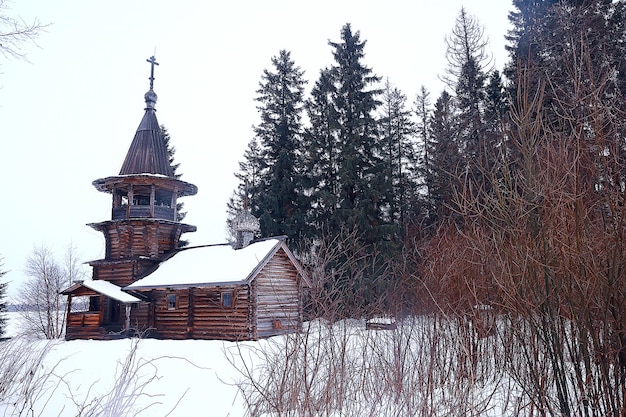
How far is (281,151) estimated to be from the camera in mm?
28875

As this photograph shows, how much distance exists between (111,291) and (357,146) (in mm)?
14863

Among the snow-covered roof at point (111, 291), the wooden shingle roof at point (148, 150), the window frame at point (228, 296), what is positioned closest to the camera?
the window frame at point (228, 296)

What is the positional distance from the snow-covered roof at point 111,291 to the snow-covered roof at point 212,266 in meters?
0.42

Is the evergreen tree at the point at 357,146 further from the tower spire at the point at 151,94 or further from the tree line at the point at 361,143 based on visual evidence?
the tower spire at the point at 151,94

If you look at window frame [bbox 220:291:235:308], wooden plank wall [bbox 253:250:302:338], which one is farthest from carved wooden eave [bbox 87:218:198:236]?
wooden plank wall [bbox 253:250:302:338]

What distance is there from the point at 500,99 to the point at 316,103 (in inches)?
472

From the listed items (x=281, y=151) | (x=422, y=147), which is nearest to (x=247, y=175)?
(x=281, y=151)

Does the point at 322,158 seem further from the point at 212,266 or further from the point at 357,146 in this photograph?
the point at 212,266

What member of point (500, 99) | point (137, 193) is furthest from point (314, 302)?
point (500, 99)

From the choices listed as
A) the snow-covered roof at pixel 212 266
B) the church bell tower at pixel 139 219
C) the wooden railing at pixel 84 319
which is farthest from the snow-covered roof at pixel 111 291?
the wooden railing at pixel 84 319

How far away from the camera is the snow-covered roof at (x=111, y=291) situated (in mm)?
18703

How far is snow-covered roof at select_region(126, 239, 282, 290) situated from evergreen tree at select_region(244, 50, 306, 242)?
648 centimetres

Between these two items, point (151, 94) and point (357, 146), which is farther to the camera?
point (357, 146)

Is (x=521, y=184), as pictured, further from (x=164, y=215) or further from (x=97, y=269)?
(x=97, y=269)
